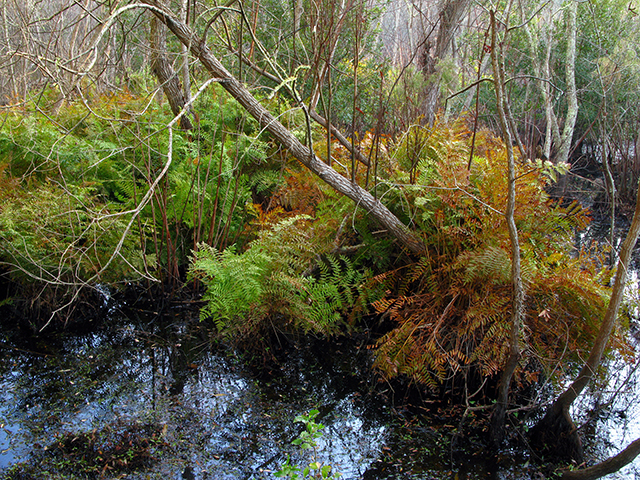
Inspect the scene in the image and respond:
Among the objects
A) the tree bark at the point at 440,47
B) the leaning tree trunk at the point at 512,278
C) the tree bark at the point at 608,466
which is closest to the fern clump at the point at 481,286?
the leaning tree trunk at the point at 512,278

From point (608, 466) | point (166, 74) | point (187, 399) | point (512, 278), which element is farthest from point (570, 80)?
point (187, 399)

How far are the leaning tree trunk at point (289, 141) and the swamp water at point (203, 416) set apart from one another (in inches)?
Answer: 42.0

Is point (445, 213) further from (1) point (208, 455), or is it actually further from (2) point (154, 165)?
(2) point (154, 165)

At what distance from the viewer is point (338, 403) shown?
3.36m

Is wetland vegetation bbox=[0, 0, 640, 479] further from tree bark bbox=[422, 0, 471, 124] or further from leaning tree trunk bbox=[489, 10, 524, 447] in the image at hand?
tree bark bbox=[422, 0, 471, 124]

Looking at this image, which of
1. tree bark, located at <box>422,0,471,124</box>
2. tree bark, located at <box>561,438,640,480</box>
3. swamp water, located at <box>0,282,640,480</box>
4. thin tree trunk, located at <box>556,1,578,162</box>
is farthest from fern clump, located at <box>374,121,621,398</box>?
thin tree trunk, located at <box>556,1,578,162</box>

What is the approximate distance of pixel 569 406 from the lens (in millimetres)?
2902

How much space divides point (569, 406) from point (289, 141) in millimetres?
2684

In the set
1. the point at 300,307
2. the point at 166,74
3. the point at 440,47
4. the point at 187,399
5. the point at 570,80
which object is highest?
the point at 570,80

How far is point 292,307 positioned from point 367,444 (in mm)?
1209

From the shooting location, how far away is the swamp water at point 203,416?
2.65m

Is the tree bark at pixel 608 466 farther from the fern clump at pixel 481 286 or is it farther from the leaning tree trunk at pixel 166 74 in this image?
the leaning tree trunk at pixel 166 74

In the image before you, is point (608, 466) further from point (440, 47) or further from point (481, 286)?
point (440, 47)

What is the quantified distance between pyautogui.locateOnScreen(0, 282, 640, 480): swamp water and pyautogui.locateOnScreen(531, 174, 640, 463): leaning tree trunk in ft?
0.71
